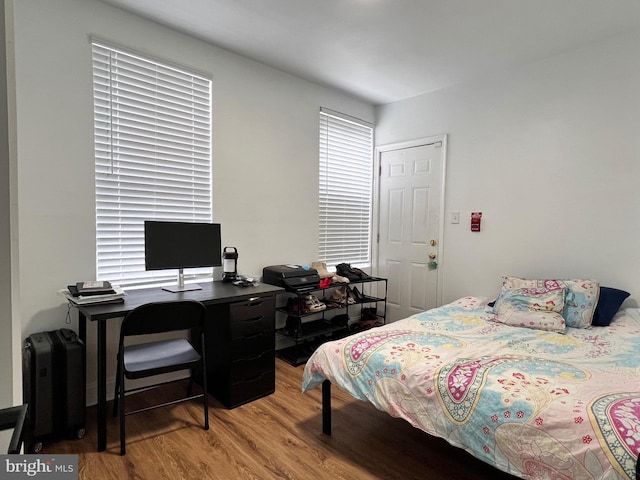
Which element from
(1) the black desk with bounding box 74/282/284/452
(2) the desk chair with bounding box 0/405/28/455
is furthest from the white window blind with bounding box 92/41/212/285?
(2) the desk chair with bounding box 0/405/28/455

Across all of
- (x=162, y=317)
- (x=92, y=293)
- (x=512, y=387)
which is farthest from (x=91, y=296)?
(x=512, y=387)

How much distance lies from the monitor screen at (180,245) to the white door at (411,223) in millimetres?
2275

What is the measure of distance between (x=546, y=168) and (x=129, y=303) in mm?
3498

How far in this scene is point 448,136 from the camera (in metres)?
3.87

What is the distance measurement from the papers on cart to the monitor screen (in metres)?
0.31

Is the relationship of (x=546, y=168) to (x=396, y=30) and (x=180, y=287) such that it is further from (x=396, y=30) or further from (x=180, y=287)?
(x=180, y=287)

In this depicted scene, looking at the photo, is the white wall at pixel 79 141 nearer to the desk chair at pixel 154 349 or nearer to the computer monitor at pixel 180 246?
the computer monitor at pixel 180 246

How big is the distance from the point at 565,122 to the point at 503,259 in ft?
4.28

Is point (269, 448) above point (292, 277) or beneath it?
beneath

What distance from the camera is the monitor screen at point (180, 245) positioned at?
254cm

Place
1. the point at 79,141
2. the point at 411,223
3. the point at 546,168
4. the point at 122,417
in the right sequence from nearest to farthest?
the point at 122,417 < the point at 79,141 < the point at 546,168 < the point at 411,223

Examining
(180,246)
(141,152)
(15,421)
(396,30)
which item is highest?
(396,30)

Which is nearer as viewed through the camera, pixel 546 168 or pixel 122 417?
pixel 122 417

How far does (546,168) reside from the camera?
3219mm
